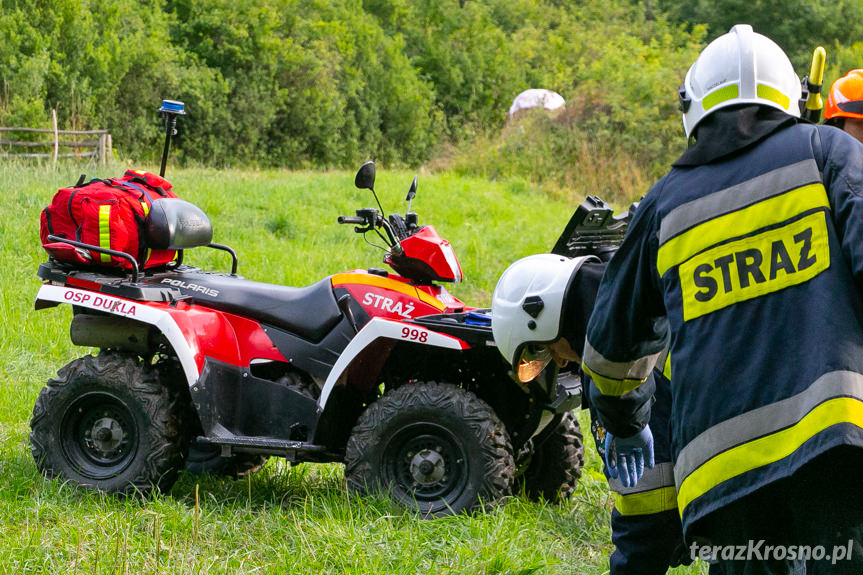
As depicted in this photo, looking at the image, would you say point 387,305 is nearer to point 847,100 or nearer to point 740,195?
point 847,100

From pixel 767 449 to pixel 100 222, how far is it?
12.0 ft

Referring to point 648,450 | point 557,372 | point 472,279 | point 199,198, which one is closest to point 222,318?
point 557,372

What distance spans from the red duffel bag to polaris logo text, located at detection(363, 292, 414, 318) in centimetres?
120

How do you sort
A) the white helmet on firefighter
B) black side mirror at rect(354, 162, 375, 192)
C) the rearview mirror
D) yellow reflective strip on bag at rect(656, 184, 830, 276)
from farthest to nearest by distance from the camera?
1. the rearview mirror
2. black side mirror at rect(354, 162, 375, 192)
3. the white helmet on firefighter
4. yellow reflective strip on bag at rect(656, 184, 830, 276)

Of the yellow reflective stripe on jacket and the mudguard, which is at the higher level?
the yellow reflective stripe on jacket

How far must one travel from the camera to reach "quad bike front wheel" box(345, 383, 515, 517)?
14.3 ft

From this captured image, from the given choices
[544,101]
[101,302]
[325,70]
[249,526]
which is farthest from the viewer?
[325,70]

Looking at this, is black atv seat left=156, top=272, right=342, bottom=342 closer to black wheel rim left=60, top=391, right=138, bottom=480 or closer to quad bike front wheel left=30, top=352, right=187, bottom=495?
quad bike front wheel left=30, top=352, right=187, bottom=495

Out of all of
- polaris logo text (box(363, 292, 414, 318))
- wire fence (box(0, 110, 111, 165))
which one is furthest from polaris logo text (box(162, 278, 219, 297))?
wire fence (box(0, 110, 111, 165))

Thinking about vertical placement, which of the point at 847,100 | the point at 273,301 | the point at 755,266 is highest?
the point at 847,100

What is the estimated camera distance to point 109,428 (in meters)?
4.83

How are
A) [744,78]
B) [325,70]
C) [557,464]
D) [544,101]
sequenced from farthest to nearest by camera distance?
[325,70] → [544,101] → [557,464] → [744,78]

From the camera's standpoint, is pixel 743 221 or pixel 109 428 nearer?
pixel 743 221

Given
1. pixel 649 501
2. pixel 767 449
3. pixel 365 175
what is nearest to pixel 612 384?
pixel 767 449
